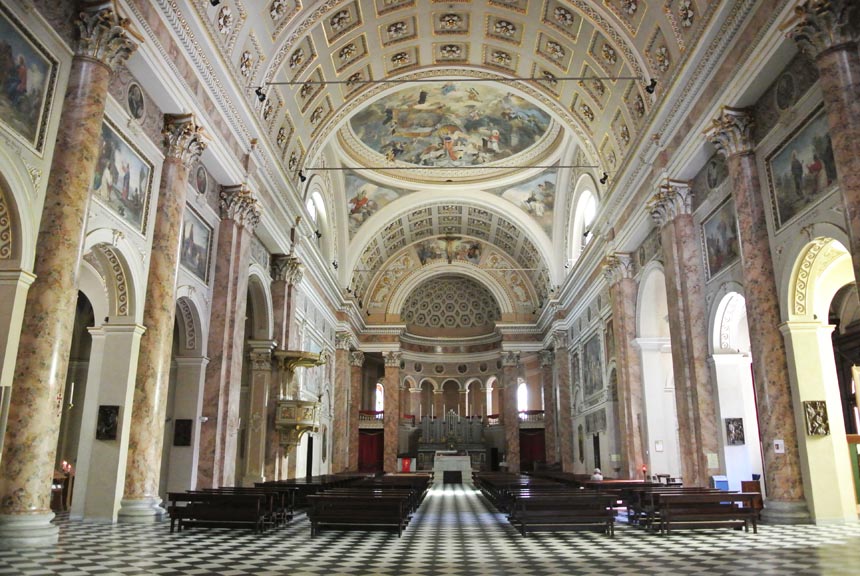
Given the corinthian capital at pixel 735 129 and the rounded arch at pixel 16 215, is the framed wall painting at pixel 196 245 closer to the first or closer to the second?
the rounded arch at pixel 16 215

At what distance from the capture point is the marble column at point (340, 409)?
3134 cm

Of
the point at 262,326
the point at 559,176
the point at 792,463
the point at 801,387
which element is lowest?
the point at 792,463

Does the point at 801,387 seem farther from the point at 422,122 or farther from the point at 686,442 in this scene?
the point at 422,122

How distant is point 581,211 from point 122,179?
20710 millimetres

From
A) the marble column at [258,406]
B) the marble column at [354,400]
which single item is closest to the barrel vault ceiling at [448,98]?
the marble column at [354,400]

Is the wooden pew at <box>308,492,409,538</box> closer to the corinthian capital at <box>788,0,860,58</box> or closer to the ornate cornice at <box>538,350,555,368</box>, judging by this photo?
the corinthian capital at <box>788,0,860,58</box>

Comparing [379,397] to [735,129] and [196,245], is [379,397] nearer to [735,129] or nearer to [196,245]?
[196,245]

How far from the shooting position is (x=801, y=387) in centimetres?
1115

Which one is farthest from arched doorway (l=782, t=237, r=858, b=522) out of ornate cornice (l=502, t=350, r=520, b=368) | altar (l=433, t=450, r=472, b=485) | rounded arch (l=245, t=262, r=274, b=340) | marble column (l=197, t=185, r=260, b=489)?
ornate cornice (l=502, t=350, r=520, b=368)

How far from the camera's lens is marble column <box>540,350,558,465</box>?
34062mm

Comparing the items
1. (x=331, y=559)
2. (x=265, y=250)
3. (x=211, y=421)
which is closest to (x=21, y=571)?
(x=331, y=559)

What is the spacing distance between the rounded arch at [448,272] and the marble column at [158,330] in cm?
2474

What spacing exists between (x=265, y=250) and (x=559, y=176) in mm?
15120

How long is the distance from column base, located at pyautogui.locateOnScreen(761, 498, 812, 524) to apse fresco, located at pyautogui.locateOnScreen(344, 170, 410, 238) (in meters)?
22.6
